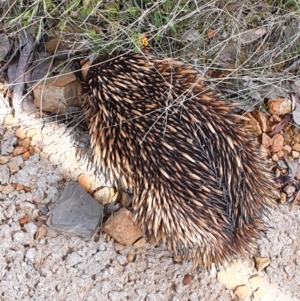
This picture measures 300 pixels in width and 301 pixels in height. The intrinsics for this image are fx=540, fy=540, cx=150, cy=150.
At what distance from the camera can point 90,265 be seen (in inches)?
69.5

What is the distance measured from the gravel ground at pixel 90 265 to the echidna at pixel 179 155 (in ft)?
0.33

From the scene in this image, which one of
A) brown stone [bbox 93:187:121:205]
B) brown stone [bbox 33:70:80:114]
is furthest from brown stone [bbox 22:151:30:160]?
brown stone [bbox 93:187:121:205]

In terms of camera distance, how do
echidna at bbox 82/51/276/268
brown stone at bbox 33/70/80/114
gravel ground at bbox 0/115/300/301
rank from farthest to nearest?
brown stone at bbox 33/70/80/114 < gravel ground at bbox 0/115/300/301 < echidna at bbox 82/51/276/268

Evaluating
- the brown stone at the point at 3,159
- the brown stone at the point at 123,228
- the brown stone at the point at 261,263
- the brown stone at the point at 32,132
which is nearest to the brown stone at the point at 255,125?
the brown stone at the point at 261,263

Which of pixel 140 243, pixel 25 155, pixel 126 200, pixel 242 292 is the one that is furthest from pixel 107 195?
pixel 242 292

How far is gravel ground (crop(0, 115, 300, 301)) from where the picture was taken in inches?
68.5

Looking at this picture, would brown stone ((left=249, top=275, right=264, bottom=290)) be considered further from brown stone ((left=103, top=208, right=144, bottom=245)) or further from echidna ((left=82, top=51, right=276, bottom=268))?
brown stone ((left=103, top=208, right=144, bottom=245))

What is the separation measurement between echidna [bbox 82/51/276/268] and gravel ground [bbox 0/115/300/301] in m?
0.10

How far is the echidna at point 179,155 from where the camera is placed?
159cm

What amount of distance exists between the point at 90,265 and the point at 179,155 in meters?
0.49

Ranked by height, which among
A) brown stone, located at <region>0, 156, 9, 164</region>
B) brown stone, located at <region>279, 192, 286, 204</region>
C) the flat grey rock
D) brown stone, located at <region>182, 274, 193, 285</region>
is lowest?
brown stone, located at <region>182, 274, 193, 285</region>

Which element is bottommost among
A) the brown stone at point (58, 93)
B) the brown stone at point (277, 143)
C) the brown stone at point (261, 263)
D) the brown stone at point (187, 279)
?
the brown stone at point (261, 263)

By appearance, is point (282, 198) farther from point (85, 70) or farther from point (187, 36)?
point (85, 70)

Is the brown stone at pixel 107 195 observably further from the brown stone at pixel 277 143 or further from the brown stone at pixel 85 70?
the brown stone at pixel 277 143
